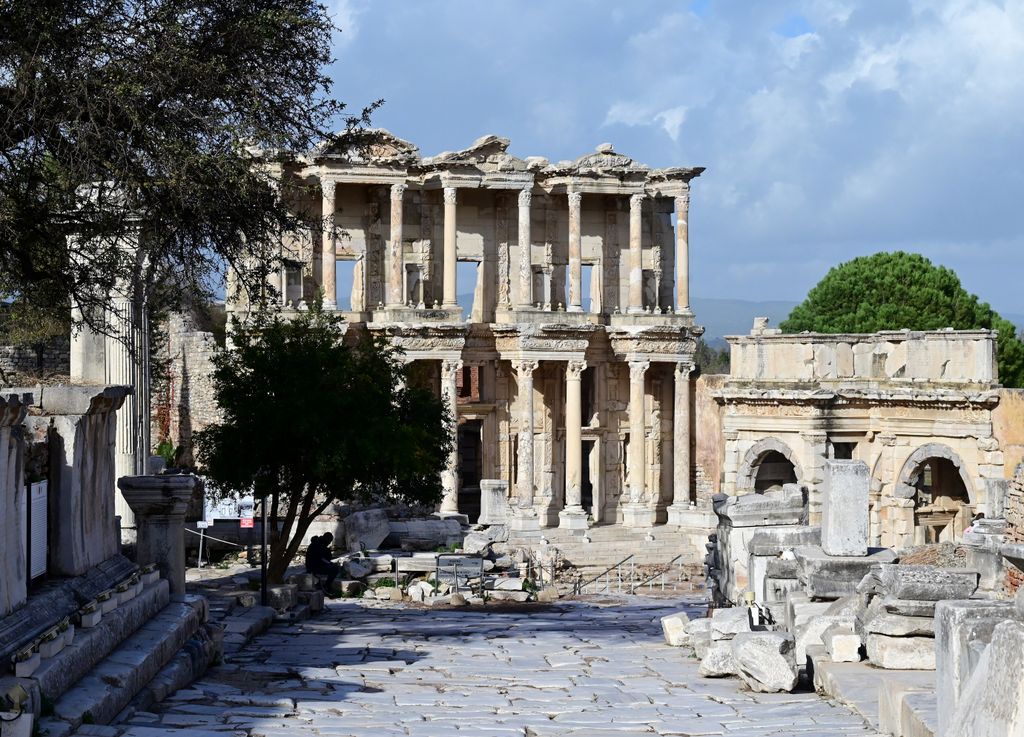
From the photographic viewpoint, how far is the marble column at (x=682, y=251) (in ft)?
138

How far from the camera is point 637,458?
4181cm

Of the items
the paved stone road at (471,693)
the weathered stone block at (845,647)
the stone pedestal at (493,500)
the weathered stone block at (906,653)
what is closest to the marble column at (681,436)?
the stone pedestal at (493,500)

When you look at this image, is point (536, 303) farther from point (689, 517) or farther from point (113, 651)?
point (113, 651)

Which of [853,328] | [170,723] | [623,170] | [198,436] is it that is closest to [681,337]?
[623,170]

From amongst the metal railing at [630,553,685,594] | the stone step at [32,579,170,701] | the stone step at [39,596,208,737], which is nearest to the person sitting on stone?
the metal railing at [630,553,685,594]

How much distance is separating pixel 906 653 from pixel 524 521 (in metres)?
27.8

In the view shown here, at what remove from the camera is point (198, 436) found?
23766 mm

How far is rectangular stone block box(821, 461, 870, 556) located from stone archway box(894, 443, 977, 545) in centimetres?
1900

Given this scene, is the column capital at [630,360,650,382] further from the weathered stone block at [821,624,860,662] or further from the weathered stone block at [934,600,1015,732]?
the weathered stone block at [934,600,1015,732]

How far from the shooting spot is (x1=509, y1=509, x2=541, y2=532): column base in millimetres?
38719

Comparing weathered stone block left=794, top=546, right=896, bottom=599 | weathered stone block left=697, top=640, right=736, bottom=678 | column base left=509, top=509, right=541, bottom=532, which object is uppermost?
weathered stone block left=794, top=546, right=896, bottom=599

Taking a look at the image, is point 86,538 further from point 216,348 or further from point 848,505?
point 216,348

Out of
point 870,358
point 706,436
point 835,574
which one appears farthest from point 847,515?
point 706,436

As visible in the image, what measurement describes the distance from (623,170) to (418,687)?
1183 inches
